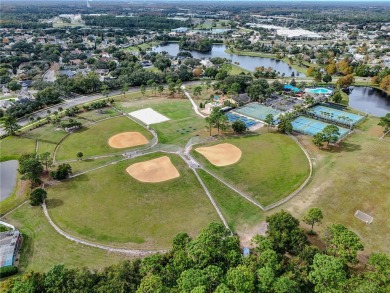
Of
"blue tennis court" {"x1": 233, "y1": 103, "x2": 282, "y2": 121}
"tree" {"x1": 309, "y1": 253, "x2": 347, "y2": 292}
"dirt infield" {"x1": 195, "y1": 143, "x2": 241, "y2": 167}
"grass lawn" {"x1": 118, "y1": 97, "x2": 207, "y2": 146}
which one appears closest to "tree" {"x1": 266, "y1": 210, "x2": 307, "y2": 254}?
"tree" {"x1": 309, "y1": 253, "x2": 347, "y2": 292}

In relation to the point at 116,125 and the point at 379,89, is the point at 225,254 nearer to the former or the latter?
the point at 116,125

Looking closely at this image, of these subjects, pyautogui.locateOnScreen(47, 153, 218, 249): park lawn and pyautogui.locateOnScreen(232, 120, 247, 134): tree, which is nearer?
pyautogui.locateOnScreen(47, 153, 218, 249): park lawn

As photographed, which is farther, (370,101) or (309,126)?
(370,101)

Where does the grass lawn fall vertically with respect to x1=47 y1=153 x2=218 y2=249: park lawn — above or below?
above

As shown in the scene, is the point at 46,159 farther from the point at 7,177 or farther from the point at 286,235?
the point at 286,235

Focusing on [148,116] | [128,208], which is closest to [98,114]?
[148,116]

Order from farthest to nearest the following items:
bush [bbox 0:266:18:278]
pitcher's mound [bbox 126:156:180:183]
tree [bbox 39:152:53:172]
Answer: tree [bbox 39:152:53:172], pitcher's mound [bbox 126:156:180:183], bush [bbox 0:266:18:278]

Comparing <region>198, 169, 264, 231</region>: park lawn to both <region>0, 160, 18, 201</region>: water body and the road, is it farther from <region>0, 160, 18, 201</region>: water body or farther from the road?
the road
